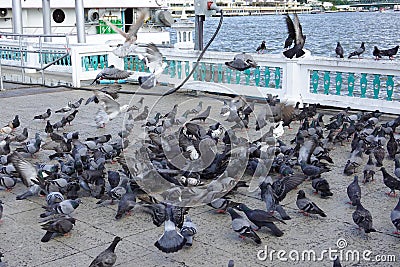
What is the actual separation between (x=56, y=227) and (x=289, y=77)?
8427 millimetres

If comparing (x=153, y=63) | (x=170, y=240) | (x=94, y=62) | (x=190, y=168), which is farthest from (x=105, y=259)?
(x=94, y=62)

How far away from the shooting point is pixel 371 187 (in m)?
7.59

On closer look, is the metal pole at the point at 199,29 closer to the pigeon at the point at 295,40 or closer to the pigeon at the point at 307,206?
the pigeon at the point at 295,40

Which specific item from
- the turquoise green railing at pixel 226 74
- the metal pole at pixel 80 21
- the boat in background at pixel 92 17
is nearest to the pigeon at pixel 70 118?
the turquoise green railing at pixel 226 74

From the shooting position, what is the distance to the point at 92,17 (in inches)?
1119

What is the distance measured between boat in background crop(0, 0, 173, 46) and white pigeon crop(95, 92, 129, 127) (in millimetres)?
14150

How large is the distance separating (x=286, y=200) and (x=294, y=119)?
4.57 m

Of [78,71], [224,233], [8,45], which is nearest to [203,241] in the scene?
[224,233]

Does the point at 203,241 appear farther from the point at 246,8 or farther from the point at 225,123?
the point at 246,8

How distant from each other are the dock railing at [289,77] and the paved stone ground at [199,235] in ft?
14.9

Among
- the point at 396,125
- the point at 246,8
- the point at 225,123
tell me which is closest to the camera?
the point at 396,125

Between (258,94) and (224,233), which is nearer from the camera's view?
(224,233)

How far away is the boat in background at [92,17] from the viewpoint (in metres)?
27.3

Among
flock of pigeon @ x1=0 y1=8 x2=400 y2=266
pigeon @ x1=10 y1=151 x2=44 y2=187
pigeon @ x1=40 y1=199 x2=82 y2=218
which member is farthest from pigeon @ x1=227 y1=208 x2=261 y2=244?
pigeon @ x1=10 y1=151 x2=44 y2=187
